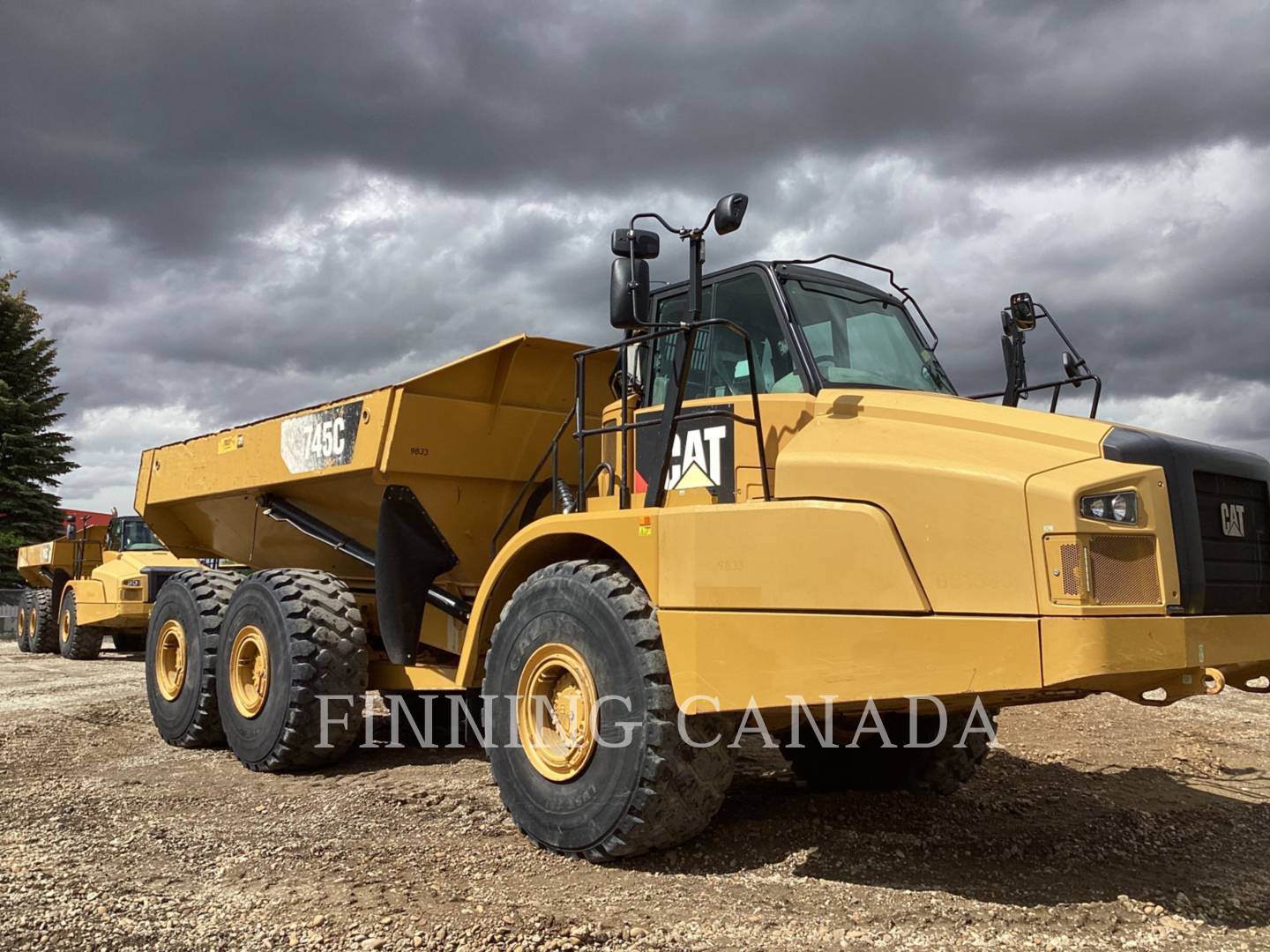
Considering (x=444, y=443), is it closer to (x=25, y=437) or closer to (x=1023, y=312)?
(x=1023, y=312)

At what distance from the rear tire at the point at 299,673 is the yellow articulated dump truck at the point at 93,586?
253 inches

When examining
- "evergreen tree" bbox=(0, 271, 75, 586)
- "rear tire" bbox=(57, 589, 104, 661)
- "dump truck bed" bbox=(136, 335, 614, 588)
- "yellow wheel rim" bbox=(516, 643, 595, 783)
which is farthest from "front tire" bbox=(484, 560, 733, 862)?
"evergreen tree" bbox=(0, 271, 75, 586)

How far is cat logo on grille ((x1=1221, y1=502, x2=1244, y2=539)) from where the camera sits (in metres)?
4.08

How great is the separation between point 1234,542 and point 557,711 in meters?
2.84

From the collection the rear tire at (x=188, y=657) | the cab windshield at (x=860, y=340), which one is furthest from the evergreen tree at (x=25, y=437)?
the cab windshield at (x=860, y=340)

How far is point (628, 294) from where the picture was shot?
14.6 feet

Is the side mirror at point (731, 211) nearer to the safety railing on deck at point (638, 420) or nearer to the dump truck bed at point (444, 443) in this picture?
the safety railing on deck at point (638, 420)

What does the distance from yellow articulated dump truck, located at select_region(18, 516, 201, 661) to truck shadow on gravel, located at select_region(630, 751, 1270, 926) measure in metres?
9.71

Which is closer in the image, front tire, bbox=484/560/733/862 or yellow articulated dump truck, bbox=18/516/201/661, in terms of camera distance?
front tire, bbox=484/560/733/862

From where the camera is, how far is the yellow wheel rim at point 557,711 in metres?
4.69

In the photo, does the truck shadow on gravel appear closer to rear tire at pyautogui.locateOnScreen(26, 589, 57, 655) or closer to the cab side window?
the cab side window

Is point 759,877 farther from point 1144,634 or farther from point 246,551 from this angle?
point 246,551

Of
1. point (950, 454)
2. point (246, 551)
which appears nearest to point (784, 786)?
point (950, 454)

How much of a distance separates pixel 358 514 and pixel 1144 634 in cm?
502
